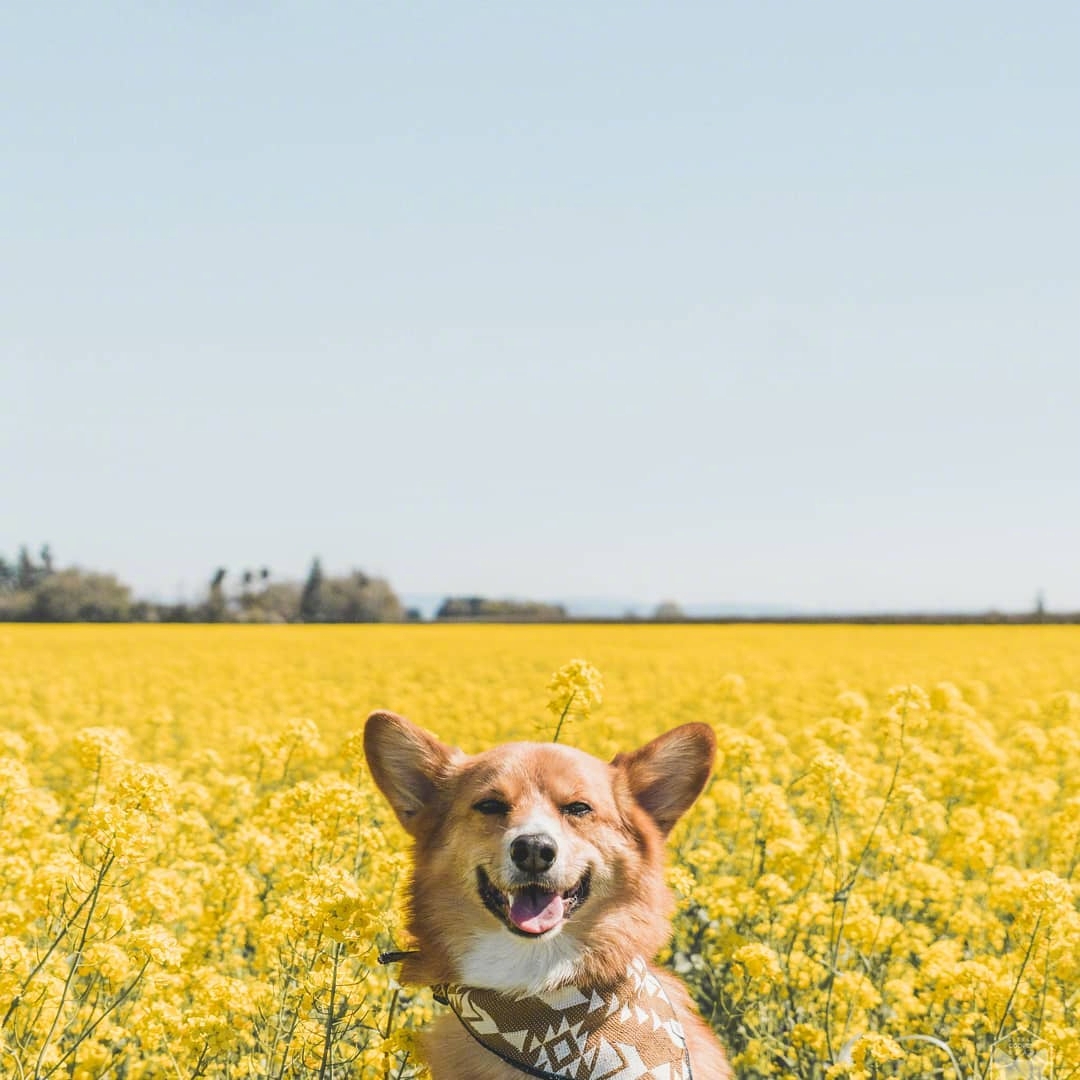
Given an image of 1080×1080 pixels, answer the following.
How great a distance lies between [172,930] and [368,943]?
1.95 metres

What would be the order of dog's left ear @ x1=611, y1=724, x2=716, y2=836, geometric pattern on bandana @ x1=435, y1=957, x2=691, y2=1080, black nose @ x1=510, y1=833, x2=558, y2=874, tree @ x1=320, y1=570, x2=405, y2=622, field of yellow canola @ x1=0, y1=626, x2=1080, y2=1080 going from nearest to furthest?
1. geometric pattern on bandana @ x1=435, y1=957, x2=691, y2=1080
2. black nose @ x1=510, y1=833, x2=558, y2=874
3. dog's left ear @ x1=611, y1=724, x2=716, y2=836
4. field of yellow canola @ x1=0, y1=626, x2=1080, y2=1080
5. tree @ x1=320, y1=570, x2=405, y2=622

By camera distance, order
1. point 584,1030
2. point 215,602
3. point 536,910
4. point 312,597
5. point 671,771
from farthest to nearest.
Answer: point 312,597 → point 215,602 → point 671,771 → point 536,910 → point 584,1030

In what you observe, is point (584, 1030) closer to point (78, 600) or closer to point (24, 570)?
point (78, 600)

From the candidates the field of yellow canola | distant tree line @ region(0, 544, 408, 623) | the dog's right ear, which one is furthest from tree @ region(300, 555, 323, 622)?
the dog's right ear

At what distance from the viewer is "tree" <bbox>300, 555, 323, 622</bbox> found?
7204 cm

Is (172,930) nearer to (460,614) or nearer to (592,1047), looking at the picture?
(592,1047)

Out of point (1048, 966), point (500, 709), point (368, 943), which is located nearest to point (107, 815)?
point (368, 943)

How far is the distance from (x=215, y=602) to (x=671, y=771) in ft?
206

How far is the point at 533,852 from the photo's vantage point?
2938 mm

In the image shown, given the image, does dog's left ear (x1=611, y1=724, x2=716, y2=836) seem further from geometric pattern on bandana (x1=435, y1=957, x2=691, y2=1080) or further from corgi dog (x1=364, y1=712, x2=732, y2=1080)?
geometric pattern on bandana (x1=435, y1=957, x2=691, y2=1080)

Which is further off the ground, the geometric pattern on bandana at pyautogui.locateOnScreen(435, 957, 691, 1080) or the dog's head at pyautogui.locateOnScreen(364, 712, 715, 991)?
the dog's head at pyautogui.locateOnScreen(364, 712, 715, 991)

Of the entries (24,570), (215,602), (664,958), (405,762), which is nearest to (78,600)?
(215,602)

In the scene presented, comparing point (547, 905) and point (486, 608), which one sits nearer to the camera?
point (547, 905)

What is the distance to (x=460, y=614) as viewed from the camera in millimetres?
74125
